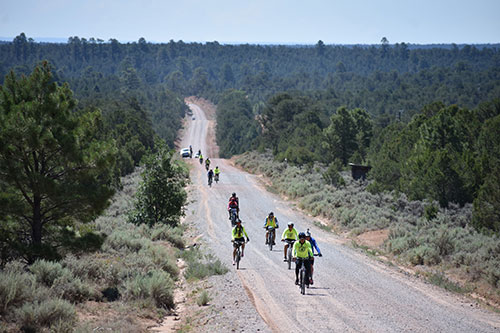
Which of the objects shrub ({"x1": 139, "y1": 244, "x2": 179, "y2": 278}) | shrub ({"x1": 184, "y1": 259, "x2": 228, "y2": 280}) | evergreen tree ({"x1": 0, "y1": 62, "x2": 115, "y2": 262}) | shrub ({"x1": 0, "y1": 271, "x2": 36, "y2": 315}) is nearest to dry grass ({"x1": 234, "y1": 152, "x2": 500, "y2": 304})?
shrub ({"x1": 184, "y1": 259, "x2": 228, "y2": 280})

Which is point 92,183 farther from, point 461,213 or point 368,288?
point 461,213

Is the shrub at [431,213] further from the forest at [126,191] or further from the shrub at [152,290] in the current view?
the shrub at [152,290]

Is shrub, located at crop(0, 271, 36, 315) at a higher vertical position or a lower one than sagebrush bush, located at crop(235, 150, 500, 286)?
higher

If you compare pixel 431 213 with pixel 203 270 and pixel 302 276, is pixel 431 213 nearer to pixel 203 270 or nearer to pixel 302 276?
pixel 302 276

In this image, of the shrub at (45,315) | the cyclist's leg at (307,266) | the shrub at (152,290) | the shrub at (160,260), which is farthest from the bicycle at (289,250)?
the shrub at (45,315)

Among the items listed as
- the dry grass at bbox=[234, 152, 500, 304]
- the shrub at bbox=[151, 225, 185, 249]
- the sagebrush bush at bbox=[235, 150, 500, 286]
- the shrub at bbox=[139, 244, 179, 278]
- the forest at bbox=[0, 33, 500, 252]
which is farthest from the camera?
the forest at bbox=[0, 33, 500, 252]

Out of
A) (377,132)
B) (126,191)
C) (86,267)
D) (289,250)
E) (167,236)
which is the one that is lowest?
(126,191)

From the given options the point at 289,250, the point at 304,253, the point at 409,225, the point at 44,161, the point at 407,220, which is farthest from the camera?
the point at 407,220

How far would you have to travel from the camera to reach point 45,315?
9352 millimetres

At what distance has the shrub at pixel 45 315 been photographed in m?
9.11

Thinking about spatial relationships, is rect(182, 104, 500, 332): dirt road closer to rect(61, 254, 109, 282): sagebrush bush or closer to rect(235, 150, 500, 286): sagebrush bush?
rect(235, 150, 500, 286): sagebrush bush

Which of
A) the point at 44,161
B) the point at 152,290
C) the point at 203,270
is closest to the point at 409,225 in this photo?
the point at 203,270

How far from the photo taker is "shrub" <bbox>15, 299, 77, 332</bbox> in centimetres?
911

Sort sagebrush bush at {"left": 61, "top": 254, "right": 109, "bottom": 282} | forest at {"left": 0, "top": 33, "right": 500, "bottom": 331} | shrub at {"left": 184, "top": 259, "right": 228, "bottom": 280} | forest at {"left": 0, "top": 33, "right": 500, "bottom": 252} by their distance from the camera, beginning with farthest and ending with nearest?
forest at {"left": 0, "top": 33, "right": 500, "bottom": 252}
shrub at {"left": 184, "top": 259, "right": 228, "bottom": 280}
sagebrush bush at {"left": 61, "top": 254, "right": 109, "bottom": 282}
forest at {"left": 0, "top": 33, "right": 500, "bottom": 331}
